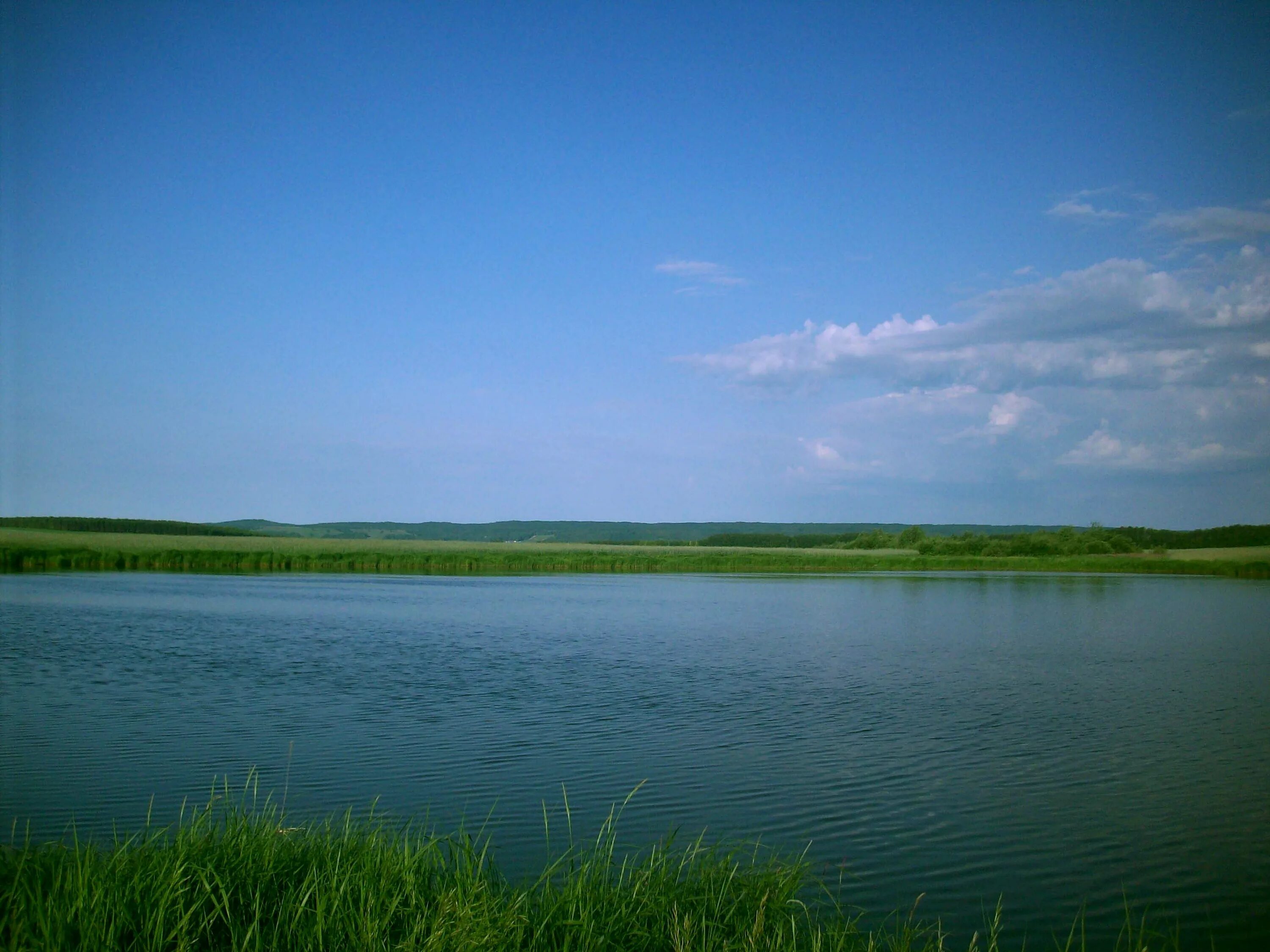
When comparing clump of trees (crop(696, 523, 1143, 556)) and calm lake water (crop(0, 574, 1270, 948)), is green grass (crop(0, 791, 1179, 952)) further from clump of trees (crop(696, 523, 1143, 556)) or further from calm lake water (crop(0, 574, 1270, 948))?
clump of trees (crop(696, 523, 1143, 556))

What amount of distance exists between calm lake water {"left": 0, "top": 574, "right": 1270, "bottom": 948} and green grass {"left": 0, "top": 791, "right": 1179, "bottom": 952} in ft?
4.62

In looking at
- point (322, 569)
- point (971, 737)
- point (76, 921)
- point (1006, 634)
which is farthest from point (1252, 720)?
point (322, 569)

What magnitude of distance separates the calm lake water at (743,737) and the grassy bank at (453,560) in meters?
24.8

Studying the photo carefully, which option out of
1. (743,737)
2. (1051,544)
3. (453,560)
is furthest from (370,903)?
(1051,544)

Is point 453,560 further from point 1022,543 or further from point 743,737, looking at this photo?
point 743,737

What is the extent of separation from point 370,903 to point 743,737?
702 cm

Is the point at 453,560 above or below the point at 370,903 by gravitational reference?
above

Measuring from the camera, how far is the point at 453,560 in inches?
2216

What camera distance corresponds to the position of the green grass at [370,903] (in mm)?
4172

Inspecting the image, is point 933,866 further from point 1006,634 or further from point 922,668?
point 1006,634

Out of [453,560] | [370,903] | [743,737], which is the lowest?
[743,737]

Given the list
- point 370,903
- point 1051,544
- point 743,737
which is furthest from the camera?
point 1051,544

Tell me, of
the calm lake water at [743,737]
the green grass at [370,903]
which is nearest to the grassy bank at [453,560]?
the calm lake water at [743,737]

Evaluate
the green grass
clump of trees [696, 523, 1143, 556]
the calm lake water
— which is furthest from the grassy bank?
the green grass
